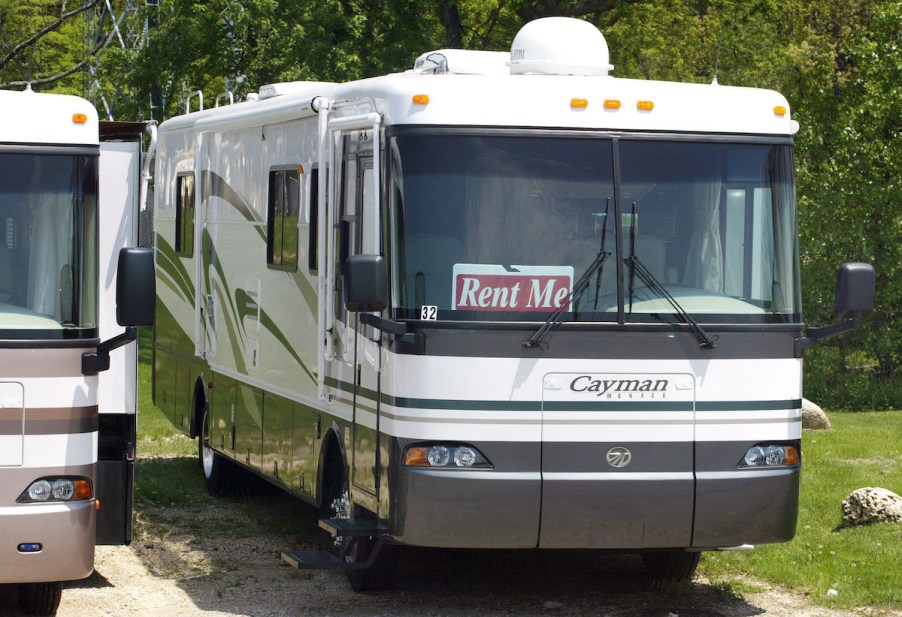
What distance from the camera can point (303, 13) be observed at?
2580 centimetres

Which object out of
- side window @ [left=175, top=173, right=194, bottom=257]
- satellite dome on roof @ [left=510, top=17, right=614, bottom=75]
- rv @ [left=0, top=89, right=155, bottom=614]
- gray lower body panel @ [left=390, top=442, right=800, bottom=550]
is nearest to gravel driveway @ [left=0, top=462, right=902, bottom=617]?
gray lower body panel @ [left=390, top=442, right=800, bottom=550]

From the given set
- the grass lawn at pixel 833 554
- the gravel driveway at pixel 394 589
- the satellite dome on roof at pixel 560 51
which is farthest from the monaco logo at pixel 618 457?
the satellite dome on roof at pixel 560 51

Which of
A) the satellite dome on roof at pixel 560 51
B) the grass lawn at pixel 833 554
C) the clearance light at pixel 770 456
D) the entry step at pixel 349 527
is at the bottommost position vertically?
the grass lawn at pixel 833 554

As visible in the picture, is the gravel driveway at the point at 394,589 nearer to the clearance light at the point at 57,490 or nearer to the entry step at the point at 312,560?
the entry step at the point at 312,560

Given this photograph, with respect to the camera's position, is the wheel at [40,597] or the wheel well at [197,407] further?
the wheel well at [197,407]

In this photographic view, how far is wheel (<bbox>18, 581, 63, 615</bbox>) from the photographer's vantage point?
313 inches

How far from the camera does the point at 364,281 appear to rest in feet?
25.2

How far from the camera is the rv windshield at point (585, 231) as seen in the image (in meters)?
7.88

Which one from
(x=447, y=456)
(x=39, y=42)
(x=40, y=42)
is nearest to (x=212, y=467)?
(x=447, y=456)

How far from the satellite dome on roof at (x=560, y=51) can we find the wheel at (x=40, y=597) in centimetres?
397

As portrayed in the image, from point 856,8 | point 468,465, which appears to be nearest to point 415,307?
point 468,465

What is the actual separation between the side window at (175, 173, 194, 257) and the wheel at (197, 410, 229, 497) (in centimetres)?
146

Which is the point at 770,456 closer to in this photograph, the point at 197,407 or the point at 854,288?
the point at 854,288

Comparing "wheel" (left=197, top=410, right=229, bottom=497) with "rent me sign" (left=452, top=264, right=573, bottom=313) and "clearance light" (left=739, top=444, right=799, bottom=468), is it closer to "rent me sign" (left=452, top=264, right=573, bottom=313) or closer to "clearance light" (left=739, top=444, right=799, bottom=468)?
"rent me sign" (left=452, top=264, right=573, bottom=313)
